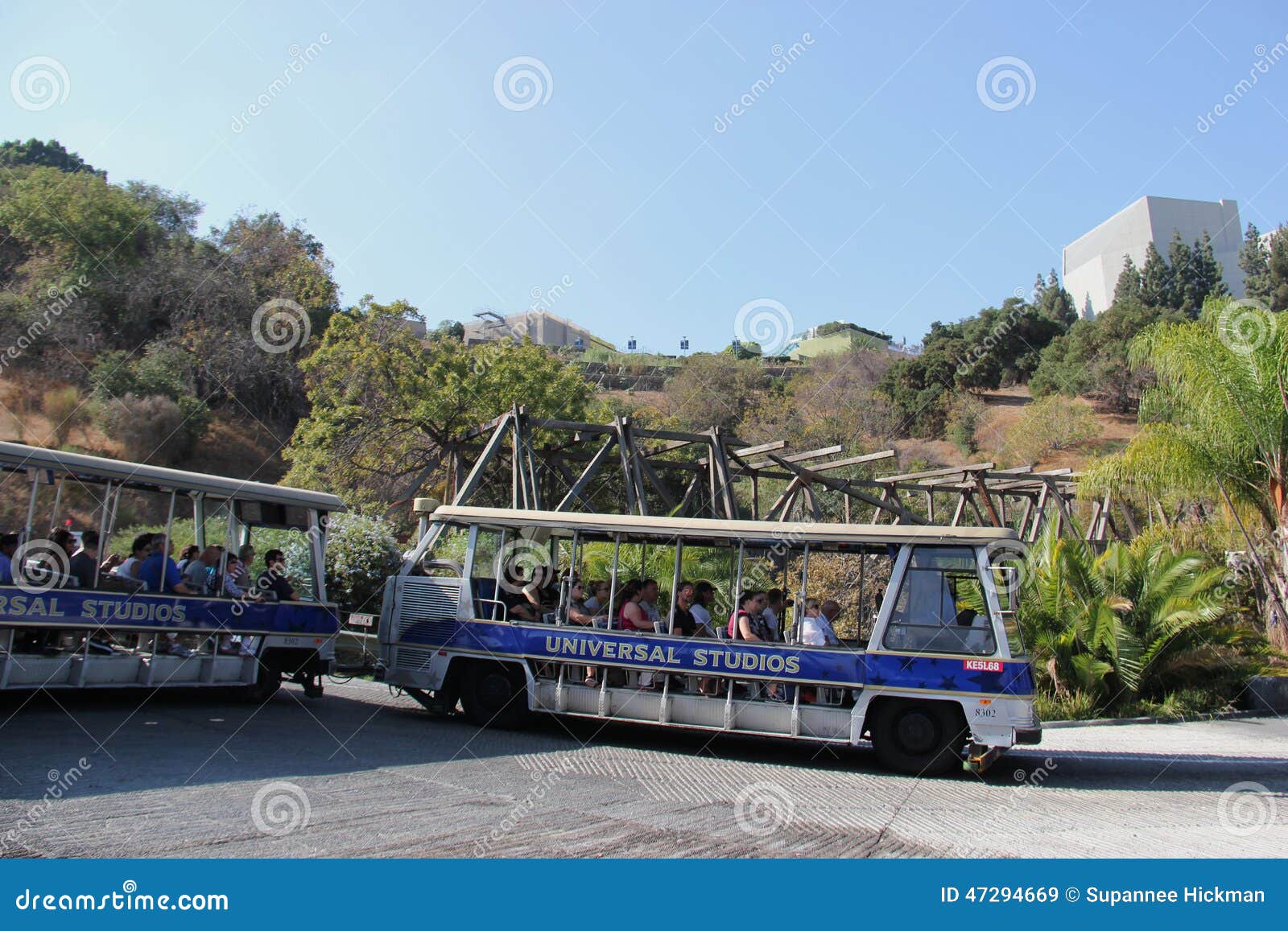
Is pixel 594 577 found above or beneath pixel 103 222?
beneath

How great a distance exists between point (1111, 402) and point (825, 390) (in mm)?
17935

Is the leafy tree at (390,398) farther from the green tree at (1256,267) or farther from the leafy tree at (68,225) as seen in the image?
the green tree at (1256,267)

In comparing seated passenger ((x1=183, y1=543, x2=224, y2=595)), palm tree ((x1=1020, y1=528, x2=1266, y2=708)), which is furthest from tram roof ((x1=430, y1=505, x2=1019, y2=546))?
palm tree ((x1=1020, y1=528, x2=1266, y2=708))

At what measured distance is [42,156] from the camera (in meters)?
64.5

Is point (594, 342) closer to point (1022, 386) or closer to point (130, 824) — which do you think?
point (1022, 386)

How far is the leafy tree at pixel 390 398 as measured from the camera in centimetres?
2597

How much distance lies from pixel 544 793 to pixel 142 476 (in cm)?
595

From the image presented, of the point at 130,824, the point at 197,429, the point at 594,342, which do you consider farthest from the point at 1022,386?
the point at 130,824

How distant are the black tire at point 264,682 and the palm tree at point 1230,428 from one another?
15032 mm

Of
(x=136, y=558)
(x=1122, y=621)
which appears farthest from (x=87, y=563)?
(x=1122, y=621)

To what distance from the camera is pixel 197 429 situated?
136 feet

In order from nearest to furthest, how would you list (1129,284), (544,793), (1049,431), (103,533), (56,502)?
(544,793)
(103,533)
(56,502)
(1049,431)
(1129,284)

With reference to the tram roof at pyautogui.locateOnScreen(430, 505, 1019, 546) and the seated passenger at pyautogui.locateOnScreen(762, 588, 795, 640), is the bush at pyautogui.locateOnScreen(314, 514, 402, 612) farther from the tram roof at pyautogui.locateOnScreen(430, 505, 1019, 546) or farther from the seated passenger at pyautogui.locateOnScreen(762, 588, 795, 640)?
the seated passenger at pyautogui.locateOnScreen(762, 588, 795, 640)

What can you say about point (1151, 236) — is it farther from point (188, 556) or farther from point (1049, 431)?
point (188, 556)
